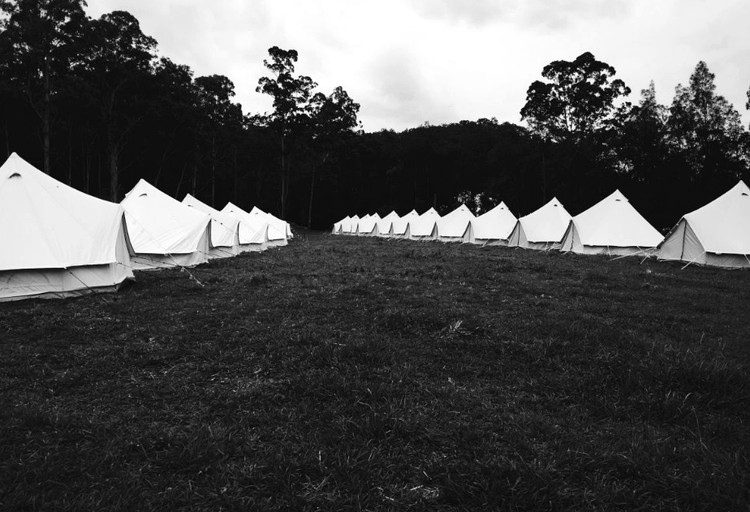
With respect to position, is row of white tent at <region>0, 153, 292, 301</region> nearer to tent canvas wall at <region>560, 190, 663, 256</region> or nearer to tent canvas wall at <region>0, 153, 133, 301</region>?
tent canvas wall at <region>0, 153, 133, 301</region>

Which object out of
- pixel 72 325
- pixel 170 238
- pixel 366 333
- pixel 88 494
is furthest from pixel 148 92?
pixel 88 494

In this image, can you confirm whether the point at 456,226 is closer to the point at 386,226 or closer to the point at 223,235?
the point at 386,226

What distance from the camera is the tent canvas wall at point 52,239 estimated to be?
8.77 meters

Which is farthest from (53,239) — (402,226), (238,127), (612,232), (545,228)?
(238,127)

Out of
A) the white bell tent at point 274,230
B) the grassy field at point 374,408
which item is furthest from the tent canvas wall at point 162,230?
the white bell tent at point 274,230

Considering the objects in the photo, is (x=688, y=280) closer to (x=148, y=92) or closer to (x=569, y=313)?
(x=569, y=313)

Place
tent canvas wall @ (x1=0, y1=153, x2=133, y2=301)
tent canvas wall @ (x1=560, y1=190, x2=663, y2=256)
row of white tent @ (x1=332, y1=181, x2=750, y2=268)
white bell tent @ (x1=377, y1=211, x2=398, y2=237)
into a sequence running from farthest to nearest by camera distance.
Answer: white bell tent @ (x1=377, y1=211, x2=398, y2=237)
tent canvas wall @ (x1=560, y1=190, x2=663, y2=256)
row of white tent @ (x1=332, y1=181, x2=750, y2=268)
tent canvas wall @ (x1=0, y1=153, x2=133, y2=301)

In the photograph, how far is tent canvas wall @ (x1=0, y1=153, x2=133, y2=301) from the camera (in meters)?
8.77

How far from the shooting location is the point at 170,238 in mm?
14719

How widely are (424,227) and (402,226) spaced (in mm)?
5814

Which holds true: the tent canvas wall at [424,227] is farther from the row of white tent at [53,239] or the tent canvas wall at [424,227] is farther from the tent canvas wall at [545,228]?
the row of white tent at [53,239]

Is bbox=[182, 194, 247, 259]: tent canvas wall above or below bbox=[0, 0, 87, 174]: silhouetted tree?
below

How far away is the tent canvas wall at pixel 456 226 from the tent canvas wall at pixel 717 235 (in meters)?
17.2

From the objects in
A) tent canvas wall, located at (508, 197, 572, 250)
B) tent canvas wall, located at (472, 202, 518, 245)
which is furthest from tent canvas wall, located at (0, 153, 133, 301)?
tent canvas wall, located at (472, 202, 518, 245)
